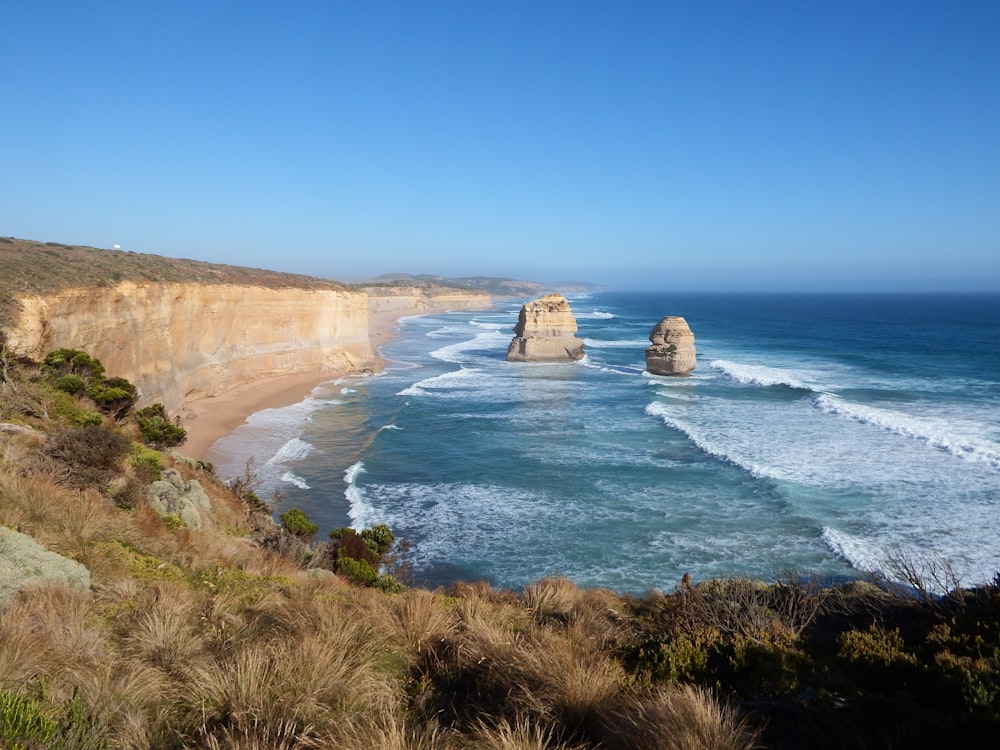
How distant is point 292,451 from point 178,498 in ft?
41.1

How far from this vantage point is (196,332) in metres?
30.9

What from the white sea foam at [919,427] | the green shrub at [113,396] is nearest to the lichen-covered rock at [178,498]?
the green shrub at [113,396]

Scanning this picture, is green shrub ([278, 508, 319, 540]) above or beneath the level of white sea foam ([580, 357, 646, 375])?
beneath

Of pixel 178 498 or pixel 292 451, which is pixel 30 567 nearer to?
pixel 178 498

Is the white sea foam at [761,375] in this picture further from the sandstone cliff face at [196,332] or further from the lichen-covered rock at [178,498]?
the lichen-covered rock at [178,498]

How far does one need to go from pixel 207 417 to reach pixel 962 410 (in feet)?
115

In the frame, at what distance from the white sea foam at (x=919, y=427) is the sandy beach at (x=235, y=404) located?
87.4 ft

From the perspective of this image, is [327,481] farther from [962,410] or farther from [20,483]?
[962,410]

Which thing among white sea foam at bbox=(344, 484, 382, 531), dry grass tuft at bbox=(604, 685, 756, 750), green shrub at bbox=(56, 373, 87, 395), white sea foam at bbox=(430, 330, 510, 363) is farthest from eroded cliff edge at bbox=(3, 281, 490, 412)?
dry grass tuft at bbox=(604, 685, 756, 750)

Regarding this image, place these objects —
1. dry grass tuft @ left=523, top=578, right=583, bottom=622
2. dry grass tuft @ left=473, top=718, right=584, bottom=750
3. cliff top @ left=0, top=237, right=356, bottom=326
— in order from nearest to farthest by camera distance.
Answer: dry grass tuft @ left=473, top=718, right=584, bottom=750
dry grass tuft @ left=523, top=578, right=583, bottom=622
cliff top @ left=0, top=237, right=356, bottom=326

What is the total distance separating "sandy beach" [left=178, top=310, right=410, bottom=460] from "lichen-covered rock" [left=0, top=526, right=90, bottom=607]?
55.3 ft

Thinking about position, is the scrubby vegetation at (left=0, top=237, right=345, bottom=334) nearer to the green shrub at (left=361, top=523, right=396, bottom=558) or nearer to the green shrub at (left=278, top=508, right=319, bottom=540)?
the green shrub at (left=278, top=508, right=319, bottom=540)

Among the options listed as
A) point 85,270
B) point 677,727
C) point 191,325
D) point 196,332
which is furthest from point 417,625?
point 196,332

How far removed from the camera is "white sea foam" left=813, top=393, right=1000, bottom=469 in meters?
21.6
